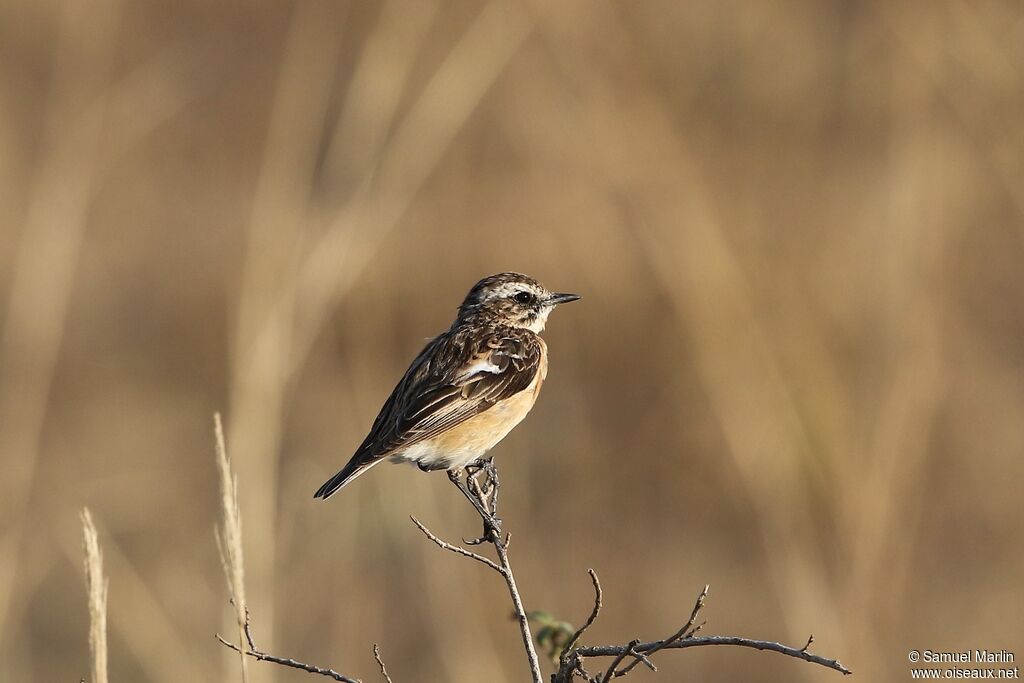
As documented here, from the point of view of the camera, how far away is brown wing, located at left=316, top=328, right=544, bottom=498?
4.88 meters

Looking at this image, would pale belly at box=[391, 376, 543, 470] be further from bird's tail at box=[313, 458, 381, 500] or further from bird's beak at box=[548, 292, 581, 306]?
bird's beak at box=[548, 292, 581, 306]

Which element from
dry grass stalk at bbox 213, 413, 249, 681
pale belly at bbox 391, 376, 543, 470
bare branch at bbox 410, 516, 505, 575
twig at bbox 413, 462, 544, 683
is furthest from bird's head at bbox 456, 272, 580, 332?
dry grass stalk at bbox 213, 413, 249, 681

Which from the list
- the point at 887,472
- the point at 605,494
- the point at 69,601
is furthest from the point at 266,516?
the point at 605,494

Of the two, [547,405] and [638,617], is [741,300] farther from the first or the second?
[547,405]

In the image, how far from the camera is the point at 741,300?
6883 millimetres

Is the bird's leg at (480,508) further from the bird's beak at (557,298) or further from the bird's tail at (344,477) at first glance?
the bird's beak at (557,298)

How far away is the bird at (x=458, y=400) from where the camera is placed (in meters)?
4.91

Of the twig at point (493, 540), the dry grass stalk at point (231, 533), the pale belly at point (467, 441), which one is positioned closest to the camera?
the dry grass stalk at point (231, 533)

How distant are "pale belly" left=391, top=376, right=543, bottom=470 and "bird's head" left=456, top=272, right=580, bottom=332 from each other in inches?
18.0

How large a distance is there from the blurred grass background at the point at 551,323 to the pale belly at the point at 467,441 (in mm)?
589

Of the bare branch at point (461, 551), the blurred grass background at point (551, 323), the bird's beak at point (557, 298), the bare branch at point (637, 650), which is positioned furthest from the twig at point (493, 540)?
the blurred grass background at point (551, 323)

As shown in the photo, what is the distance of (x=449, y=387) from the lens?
5066 mm

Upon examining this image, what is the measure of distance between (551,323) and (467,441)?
5.78 meters

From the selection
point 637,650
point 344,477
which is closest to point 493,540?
point 637,650
